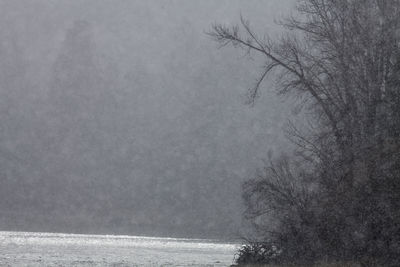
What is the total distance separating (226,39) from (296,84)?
130 inches

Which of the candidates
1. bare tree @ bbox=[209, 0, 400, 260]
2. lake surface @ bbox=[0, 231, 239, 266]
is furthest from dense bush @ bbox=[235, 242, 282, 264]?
lake surface @ bbox=[0, 231, 239, 266]

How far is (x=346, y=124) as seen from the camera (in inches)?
1132

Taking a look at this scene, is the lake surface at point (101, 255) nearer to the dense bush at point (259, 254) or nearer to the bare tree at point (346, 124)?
the dense bush at point (259, 254)

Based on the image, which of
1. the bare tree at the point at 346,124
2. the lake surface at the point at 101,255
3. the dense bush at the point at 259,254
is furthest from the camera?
the lake surface at the point at 101,255

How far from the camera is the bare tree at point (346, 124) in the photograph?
998 inches

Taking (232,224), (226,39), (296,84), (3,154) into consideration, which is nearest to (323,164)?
(296,84)

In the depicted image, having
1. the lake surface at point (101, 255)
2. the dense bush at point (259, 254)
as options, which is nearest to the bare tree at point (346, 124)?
the dense bush at point (259, 254)

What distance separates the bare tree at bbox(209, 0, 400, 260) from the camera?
25.4 m

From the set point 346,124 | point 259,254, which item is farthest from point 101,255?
point 346,124

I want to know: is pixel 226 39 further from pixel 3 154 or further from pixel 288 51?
pixel 3 154

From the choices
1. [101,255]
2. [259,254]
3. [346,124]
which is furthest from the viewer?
[101,255]

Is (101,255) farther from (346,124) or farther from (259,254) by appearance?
(346,124)

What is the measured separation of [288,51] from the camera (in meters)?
30.4

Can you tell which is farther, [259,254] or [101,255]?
[101,255]
